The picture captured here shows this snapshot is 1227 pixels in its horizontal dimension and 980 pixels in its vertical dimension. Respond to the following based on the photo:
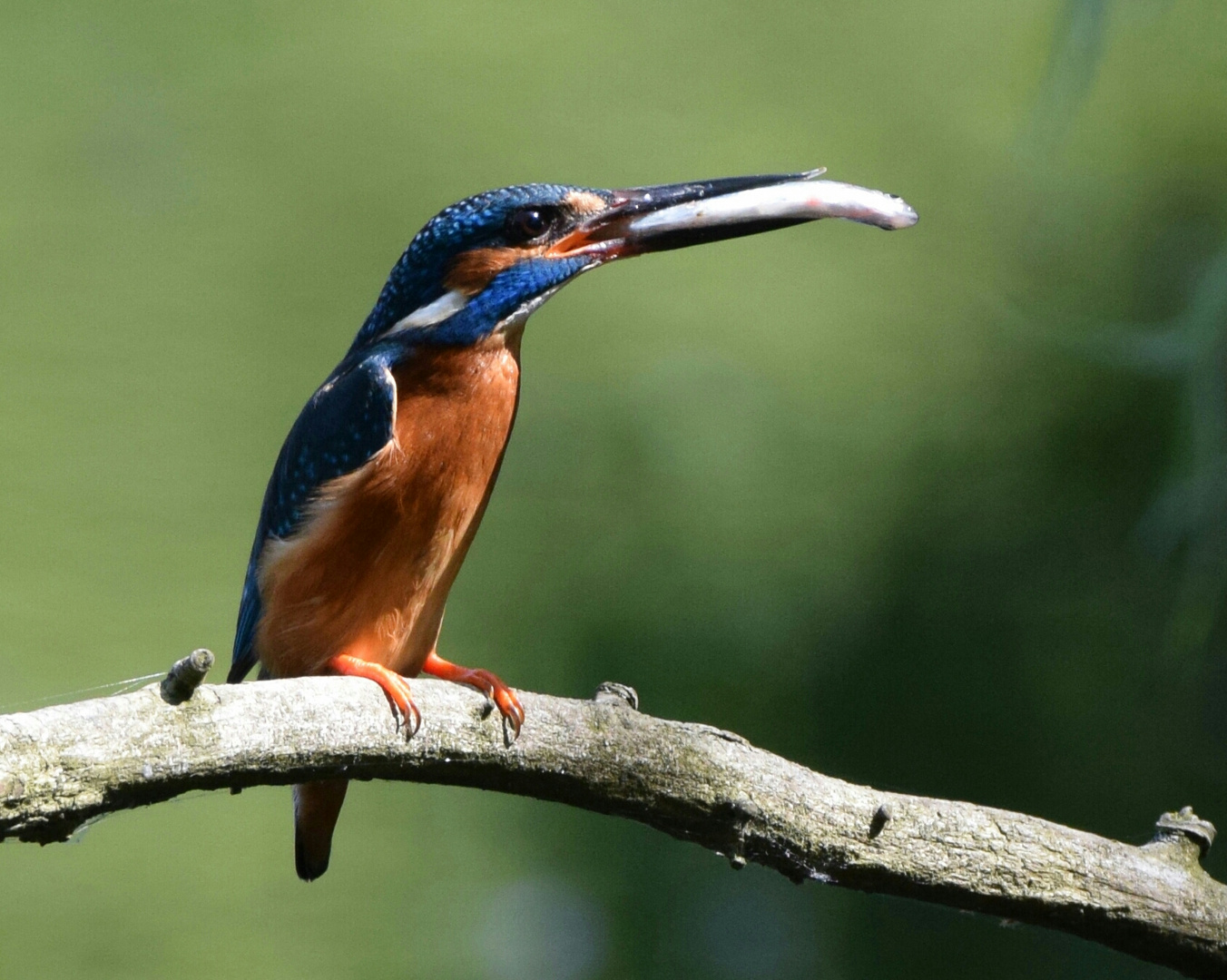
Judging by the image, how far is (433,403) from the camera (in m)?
1.29

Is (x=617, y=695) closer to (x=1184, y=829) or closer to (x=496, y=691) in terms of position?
(x=496, y=691)

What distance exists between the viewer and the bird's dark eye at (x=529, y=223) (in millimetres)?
1289

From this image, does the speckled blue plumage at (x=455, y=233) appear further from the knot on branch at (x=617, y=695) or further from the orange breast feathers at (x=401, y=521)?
the knot on branch at (x=617, y=695)

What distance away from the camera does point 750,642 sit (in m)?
2.19

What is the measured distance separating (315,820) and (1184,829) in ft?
2.66

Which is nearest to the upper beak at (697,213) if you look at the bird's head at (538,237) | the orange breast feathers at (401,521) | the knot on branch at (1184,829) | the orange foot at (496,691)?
the bird's head at (538,237)

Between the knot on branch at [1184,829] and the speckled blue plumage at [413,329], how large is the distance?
69 centimetres

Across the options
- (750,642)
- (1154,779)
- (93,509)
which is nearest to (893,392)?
(750,642)

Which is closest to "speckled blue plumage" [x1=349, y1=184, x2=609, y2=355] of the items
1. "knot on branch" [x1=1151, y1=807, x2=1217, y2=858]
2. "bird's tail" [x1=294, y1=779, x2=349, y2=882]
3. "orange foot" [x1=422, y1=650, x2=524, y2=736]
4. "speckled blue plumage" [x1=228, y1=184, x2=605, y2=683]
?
"speckled blue plumage" [x1=228, y1=184, x2=605, y2=683]

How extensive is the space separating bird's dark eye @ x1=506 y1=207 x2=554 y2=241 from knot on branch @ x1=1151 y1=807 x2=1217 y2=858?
733 millimetres

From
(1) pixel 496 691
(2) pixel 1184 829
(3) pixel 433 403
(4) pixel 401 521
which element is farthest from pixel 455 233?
(2) pixel 1184 829

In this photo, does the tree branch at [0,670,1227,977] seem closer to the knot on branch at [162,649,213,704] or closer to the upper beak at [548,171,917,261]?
the knot on branch at [162,649,213,704]

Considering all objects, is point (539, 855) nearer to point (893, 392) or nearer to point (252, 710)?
point (893, 392)

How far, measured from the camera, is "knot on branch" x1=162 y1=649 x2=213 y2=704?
2.78 ft
